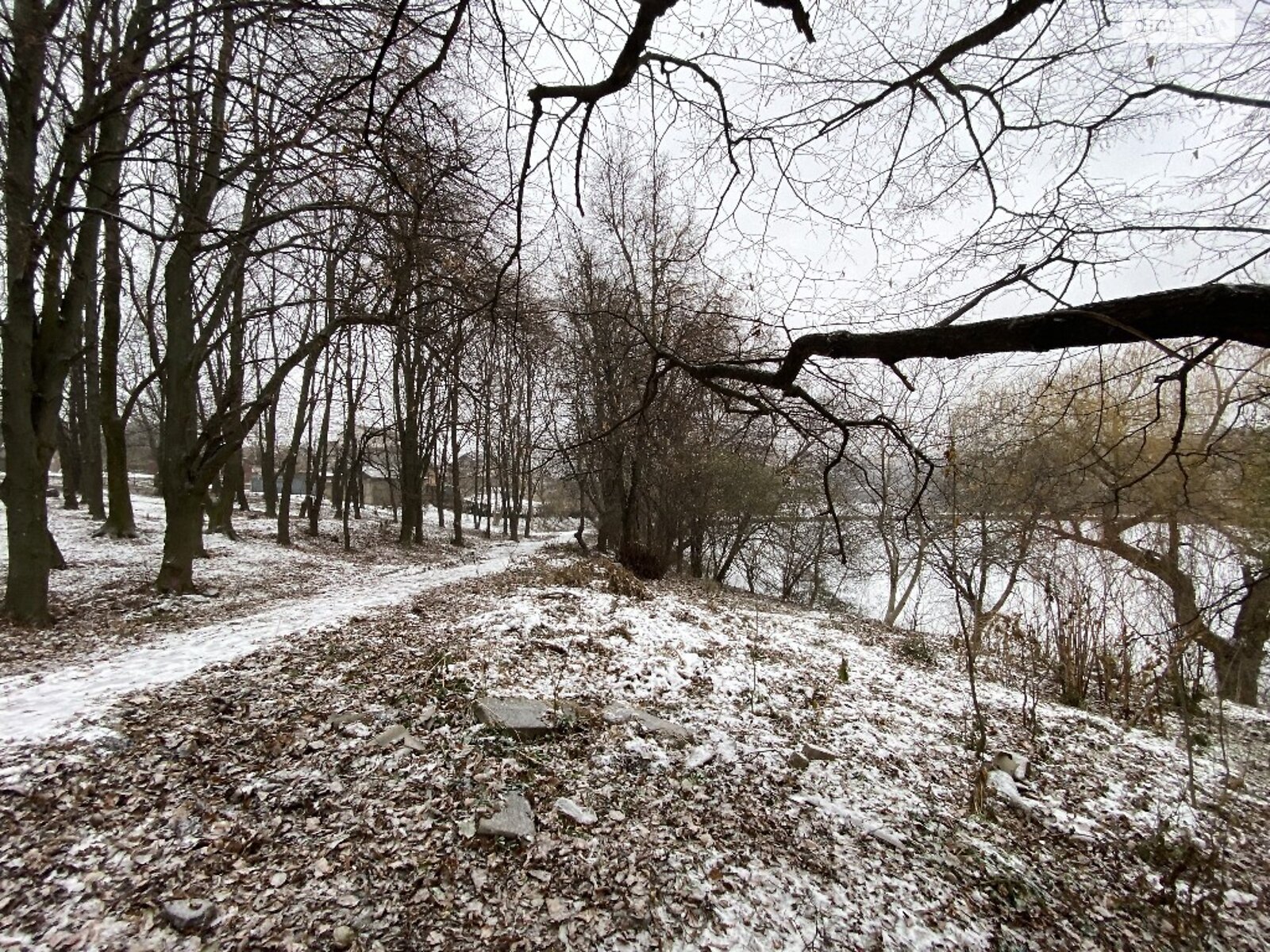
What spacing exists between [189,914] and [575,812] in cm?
165

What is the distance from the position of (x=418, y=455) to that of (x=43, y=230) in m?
13.0

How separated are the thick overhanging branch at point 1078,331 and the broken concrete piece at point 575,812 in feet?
7.95

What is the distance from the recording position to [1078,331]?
1892 mm

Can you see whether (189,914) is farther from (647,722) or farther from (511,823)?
(647,722)

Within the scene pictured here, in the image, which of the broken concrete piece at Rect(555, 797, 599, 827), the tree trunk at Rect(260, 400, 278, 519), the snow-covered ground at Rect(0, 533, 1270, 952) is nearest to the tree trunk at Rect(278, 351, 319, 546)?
the tree trunk at Rect(260, 400, 278, 519)

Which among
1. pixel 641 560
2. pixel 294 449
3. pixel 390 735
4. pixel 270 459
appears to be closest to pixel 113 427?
pixel 294 449

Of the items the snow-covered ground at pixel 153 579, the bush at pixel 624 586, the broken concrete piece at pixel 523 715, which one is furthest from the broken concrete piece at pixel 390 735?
the bush at pixel 624 586

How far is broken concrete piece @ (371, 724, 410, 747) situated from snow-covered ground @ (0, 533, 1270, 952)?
2cm

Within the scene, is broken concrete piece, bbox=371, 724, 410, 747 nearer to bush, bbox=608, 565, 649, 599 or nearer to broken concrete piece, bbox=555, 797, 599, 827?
broken concrete piece, bbox=555, 797, 599, 827

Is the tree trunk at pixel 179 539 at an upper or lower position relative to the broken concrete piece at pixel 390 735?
upper

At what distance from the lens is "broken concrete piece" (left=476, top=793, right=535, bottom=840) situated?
2.74 metres

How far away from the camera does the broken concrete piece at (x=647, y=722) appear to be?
152 inches

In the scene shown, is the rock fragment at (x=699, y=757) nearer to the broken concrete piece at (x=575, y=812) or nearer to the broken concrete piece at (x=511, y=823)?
the broken concrete piece at (x=575, y=812)

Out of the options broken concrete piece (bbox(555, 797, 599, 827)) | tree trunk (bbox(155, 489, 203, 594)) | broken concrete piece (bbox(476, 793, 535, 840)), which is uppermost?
tree trunk (bbox(155, 489, 203, 594))
